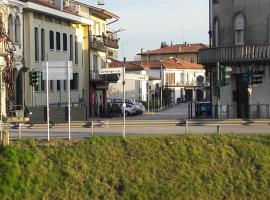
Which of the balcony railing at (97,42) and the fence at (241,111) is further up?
the balcony railing at (97,42)

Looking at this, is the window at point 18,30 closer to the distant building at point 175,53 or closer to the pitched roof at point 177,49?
the distant building at point 175,53

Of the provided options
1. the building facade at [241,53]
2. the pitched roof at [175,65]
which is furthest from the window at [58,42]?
the pitched roof at [175,65]

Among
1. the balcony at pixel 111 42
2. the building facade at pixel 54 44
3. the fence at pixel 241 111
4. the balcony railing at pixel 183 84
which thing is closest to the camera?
the fence at pixel 241 111

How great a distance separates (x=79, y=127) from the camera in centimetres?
3284

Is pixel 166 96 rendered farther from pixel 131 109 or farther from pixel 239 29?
pixel 239 29

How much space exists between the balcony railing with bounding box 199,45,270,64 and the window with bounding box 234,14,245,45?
146 centimetres

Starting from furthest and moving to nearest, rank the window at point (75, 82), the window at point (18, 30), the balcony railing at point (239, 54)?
the window at point (75, 82) → the window at point (18, 30) → the balcony railing at point (239, 54)

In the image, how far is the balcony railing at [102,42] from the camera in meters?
69.7

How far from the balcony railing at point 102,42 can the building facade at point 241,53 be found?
22482 millimetres

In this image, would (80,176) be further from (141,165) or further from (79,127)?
(79,127)

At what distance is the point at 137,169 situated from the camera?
2284 centimetres

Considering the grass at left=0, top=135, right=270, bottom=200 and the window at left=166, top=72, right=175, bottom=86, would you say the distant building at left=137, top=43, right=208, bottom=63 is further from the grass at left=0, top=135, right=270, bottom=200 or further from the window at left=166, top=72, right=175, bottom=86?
the grass at left=0, top=135, right=270, bottom=200

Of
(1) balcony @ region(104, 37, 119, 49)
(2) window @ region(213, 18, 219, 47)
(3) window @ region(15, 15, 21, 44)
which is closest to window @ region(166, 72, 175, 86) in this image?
(1) balcony @ region(104, 37, 119, 49)

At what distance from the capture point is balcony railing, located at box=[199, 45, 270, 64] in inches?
1772
